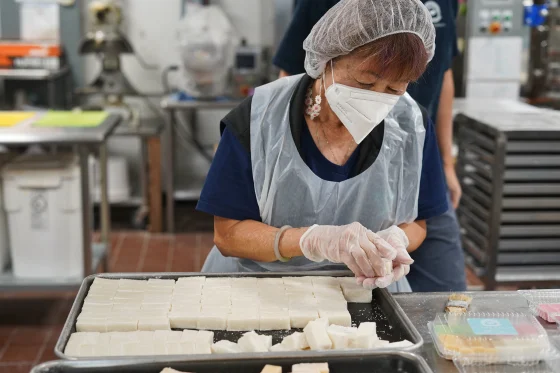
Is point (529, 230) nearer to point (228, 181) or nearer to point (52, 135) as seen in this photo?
point (228, 181)

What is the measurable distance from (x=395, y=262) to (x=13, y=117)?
2.60m

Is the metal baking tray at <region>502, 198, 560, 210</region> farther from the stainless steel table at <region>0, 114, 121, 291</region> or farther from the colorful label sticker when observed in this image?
the stainless steel table at <region>0, 114, 121, 291</region>

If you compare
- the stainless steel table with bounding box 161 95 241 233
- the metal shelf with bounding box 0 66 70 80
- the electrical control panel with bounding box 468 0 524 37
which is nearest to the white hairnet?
the stainless steel table with bounding box 161 95 241 233

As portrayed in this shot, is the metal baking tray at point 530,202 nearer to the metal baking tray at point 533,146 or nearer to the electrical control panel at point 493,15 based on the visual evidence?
the metal baking tray at point 533,146

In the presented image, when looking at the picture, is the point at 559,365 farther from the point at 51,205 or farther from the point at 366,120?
the point at 51,205

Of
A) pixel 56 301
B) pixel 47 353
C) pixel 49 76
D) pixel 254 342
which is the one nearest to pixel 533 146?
pixel 254 342

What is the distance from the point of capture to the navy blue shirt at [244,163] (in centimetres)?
180

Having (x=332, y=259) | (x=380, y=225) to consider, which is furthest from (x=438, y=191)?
(x=332, y=259)

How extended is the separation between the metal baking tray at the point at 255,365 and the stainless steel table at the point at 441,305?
0.13 m

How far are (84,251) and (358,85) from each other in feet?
6.63

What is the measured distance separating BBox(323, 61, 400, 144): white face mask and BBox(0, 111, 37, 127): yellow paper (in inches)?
84.6

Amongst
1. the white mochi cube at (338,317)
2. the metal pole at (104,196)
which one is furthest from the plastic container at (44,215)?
the white mochi cube at (338,317)

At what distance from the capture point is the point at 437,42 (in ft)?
8.52

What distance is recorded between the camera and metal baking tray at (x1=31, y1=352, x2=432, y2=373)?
123cm
